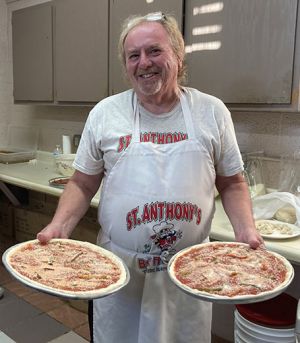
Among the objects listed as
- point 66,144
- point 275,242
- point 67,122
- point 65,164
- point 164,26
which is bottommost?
point 275,242

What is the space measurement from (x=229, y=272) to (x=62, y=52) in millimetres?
2222

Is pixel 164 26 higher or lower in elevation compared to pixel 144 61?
higher

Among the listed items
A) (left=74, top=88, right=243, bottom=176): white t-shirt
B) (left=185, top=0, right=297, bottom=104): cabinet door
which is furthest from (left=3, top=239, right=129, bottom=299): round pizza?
(left=185, top=0, right=297, bottom=104): cabinet door

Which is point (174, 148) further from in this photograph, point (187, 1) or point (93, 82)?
point (93, 82)

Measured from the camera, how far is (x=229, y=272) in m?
1.18

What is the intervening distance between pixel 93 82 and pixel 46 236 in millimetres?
1578

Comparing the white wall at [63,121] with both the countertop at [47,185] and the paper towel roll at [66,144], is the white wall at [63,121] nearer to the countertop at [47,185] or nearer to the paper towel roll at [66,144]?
the paper towel roll at [66,144]

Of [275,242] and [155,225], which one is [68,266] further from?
[275,242]

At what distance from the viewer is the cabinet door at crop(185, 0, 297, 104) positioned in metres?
1.72

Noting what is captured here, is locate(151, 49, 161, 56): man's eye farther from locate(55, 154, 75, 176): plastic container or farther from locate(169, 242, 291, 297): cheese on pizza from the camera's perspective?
locate(55, 154, 75, 176): plastic container

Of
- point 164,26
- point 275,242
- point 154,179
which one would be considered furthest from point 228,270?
point 164,26

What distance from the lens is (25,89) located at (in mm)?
3191

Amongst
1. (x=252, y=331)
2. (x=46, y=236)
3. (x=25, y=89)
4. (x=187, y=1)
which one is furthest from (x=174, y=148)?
(x=25, y=89)

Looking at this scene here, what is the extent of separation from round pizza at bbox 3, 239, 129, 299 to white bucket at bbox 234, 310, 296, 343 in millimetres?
780
